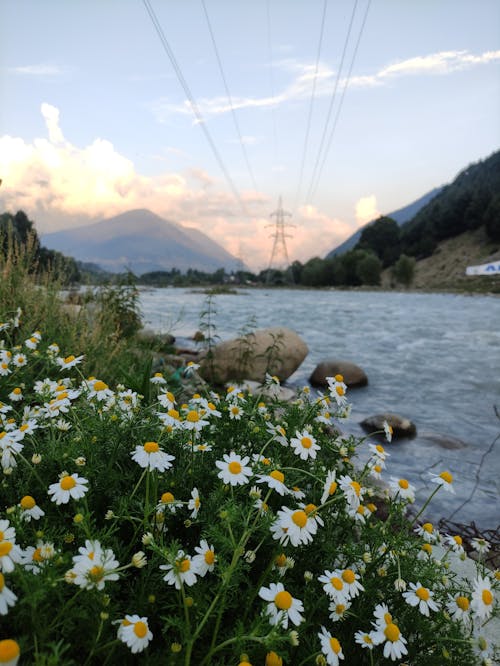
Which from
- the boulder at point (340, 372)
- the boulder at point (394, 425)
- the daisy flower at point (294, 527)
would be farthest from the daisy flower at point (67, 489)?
the boulder at point (340, 372)

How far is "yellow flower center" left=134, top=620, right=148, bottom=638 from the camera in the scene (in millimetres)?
1091

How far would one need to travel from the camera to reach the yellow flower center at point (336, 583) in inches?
55.0

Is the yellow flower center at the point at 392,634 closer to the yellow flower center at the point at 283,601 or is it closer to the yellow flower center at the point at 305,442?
the yellow flower center at the point at 283,601

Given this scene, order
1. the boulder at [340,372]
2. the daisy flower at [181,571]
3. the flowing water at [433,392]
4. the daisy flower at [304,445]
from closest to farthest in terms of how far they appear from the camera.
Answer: the daisy flower at [181,571] < the daisy flower at [304,445] < the flowing water at [433,392] < the boulder at [340,372]

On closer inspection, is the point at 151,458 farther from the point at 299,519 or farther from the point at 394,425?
the point at 394,425

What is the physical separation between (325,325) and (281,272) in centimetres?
8854

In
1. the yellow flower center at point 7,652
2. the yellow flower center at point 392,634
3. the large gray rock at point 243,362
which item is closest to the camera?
the yellow flower center at point 7,652

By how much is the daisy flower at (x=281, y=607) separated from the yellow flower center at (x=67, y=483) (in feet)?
2.18

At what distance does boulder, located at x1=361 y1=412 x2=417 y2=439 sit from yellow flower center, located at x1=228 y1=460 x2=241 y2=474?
18.6ft

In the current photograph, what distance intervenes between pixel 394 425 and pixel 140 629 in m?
6.36

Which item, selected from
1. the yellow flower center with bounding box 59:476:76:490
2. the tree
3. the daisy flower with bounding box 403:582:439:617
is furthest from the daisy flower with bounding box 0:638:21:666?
the tree

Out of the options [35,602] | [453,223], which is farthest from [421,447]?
[453,223]

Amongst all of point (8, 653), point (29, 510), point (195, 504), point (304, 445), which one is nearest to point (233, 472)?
point (195, 504)

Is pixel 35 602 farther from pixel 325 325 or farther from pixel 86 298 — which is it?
pixel 325 325
